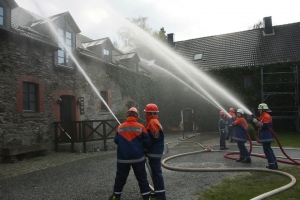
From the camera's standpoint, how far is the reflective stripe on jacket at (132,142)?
13.8ft

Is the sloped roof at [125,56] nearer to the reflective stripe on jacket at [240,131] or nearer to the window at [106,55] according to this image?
the window at [106,55]

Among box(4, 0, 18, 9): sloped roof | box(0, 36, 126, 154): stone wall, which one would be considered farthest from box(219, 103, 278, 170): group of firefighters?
box(4, 0, 18, 9): sloped roof

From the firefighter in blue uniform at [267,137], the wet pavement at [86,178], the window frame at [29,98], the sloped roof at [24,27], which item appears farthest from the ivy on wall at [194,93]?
the firefighter in blue uniform at [267,137]

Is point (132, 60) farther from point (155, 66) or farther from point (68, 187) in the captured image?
point (68, 187)

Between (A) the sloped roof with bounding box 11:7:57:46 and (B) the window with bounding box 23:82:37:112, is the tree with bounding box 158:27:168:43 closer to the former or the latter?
(A) the sloped roof with bounding box 11:7:57:46

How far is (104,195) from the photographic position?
4855 mm

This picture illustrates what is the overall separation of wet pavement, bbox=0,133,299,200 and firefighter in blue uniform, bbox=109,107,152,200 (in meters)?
0.56

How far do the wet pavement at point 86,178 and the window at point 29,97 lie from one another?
8.53 ft

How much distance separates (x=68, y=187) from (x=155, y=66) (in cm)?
1945

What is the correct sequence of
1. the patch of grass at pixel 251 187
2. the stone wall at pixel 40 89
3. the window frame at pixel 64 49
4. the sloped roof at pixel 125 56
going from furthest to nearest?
the sloped roof at pixel 125 56 < the window frame at pixel 64 49 < the stone wall at pixel 40 89 < the patch of grass at pixel 251 187

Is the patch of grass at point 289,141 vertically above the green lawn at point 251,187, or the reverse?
the green lawn at point 251,187

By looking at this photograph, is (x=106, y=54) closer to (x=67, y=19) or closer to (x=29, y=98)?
(x=67, y=19)

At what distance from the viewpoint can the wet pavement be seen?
4.95 metres

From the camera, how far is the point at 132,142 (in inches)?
167
